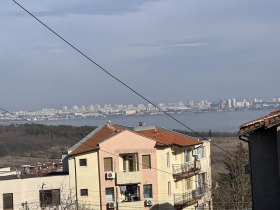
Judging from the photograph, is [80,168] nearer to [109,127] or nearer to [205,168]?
[109,127]

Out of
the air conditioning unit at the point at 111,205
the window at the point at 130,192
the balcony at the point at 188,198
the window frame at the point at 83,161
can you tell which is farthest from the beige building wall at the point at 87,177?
the balcony at the point at 188,198

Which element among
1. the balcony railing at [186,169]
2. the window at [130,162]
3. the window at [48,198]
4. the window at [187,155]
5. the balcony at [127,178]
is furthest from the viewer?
the window at [187,155]

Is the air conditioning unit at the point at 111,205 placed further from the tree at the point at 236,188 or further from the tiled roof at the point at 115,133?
the tree at the point at 236,188

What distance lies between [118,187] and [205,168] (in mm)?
Result: 8249

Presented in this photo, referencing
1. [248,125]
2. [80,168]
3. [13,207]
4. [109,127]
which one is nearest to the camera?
[248,125]

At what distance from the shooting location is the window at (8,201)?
1351 inches

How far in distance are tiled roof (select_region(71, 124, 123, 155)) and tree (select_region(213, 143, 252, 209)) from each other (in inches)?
301

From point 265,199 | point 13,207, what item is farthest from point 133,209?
point 265,199

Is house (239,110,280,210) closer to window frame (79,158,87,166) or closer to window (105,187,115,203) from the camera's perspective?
window (105,187,115,203)

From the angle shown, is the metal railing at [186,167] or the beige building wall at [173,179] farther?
the metal railing at [186,167]

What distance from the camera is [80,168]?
36.8 metres

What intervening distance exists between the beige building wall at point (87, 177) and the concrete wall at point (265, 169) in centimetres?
2327

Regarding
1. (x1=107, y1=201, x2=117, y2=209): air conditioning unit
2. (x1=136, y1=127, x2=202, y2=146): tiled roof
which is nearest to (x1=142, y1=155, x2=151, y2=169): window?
(x1=136, y1=127, x2=202, y2=146): tiled roof

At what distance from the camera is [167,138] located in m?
39.9
